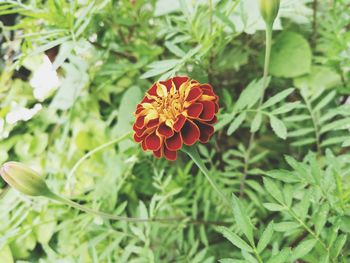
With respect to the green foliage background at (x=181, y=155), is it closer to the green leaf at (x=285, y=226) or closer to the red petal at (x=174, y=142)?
the green leaf at (x=285, y=226)

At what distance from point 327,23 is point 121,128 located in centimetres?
38

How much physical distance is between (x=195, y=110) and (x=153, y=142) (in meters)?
0.05

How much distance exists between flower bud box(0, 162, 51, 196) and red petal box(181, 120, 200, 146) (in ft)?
0.57

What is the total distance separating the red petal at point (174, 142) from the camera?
0.46m

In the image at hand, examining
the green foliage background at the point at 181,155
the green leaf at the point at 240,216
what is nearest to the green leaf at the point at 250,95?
the green foliage background at the point at 181,155

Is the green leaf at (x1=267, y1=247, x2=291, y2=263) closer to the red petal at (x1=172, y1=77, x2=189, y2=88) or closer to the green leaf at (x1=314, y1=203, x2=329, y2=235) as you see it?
the green leaf at (x1=314, y1=203, x2=329, y2=235)

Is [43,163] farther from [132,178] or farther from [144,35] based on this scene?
[144,35]

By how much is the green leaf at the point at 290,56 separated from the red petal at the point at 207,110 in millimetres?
415

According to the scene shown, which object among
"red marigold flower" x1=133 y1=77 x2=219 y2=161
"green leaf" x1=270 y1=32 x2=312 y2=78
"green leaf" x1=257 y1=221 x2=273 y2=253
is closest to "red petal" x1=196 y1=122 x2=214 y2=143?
"red marigold flower" x1=133 y1=77 x2=219 y2=161

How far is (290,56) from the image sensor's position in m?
0.84

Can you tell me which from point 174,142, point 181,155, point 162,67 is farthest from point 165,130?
point 181,155

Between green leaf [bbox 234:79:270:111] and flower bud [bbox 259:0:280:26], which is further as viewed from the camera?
green leaf [bbox 234:79:270:111]

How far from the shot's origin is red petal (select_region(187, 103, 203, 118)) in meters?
0.46

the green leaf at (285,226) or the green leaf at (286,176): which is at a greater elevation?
the green leaf at (286,176)
